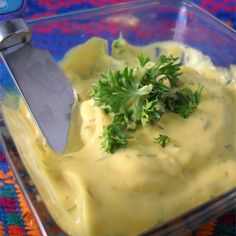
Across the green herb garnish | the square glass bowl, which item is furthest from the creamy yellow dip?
the square glass bowl

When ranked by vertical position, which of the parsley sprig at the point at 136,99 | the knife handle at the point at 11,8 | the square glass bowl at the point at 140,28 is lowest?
the square glass bowl at the point at 140,28

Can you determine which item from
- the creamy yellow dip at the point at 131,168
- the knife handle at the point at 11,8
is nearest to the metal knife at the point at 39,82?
the creamy yellow dip at the point at 131,168

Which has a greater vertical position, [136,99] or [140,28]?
[136,99]

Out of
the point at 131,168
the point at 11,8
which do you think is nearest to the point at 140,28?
the point at 11,8

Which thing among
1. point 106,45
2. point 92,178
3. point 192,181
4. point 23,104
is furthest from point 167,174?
point 106,45

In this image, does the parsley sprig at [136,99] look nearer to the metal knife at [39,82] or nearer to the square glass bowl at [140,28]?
the metal knife at [39,82]

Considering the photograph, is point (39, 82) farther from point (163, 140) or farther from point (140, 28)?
point (140, 28)
